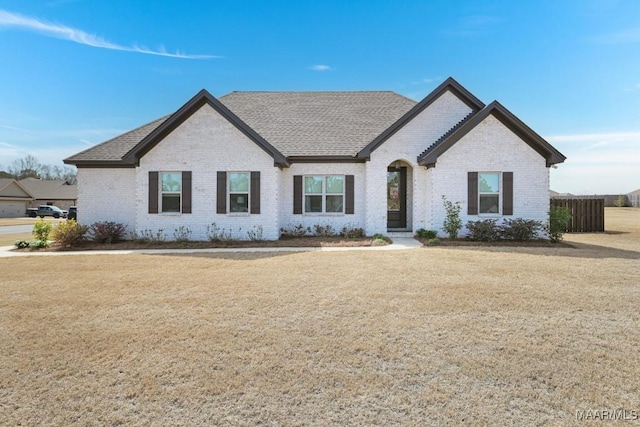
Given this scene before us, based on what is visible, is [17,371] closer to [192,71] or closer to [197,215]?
[197,215]

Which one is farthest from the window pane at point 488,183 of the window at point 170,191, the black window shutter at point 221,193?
the window at point 170,191

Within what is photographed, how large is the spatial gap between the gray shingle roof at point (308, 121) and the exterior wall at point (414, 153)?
4.41 feet

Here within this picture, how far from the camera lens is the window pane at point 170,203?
45.7ft

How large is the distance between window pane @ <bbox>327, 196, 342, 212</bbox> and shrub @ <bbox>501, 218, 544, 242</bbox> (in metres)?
6.77

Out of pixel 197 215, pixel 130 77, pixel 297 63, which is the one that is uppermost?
pixel 297 63

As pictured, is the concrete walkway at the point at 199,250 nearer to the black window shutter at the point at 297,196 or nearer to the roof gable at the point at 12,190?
the black window shutter at the point at 297,196

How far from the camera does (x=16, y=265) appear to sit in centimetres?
941

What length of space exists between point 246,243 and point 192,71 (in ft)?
39.6

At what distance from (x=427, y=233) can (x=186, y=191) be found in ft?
33.1

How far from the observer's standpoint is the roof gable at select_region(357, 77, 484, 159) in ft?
46.2

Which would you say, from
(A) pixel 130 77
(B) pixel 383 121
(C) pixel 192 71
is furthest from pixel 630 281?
(A) pixel 130 77

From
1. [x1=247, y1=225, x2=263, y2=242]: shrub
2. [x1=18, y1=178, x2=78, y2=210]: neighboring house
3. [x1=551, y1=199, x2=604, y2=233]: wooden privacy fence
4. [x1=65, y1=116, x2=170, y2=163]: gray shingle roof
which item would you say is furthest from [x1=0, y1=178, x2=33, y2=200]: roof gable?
[x1=551, y1=199, x2=604, y2=233]: wooden privacy fence

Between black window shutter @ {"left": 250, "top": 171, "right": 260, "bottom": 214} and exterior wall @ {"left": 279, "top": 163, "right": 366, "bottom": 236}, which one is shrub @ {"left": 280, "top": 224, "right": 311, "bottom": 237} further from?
black window shutter @ {"left": 250, "top": 171, "right": 260, "bottom": 214}

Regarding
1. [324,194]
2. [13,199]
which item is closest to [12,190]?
[13,199]
